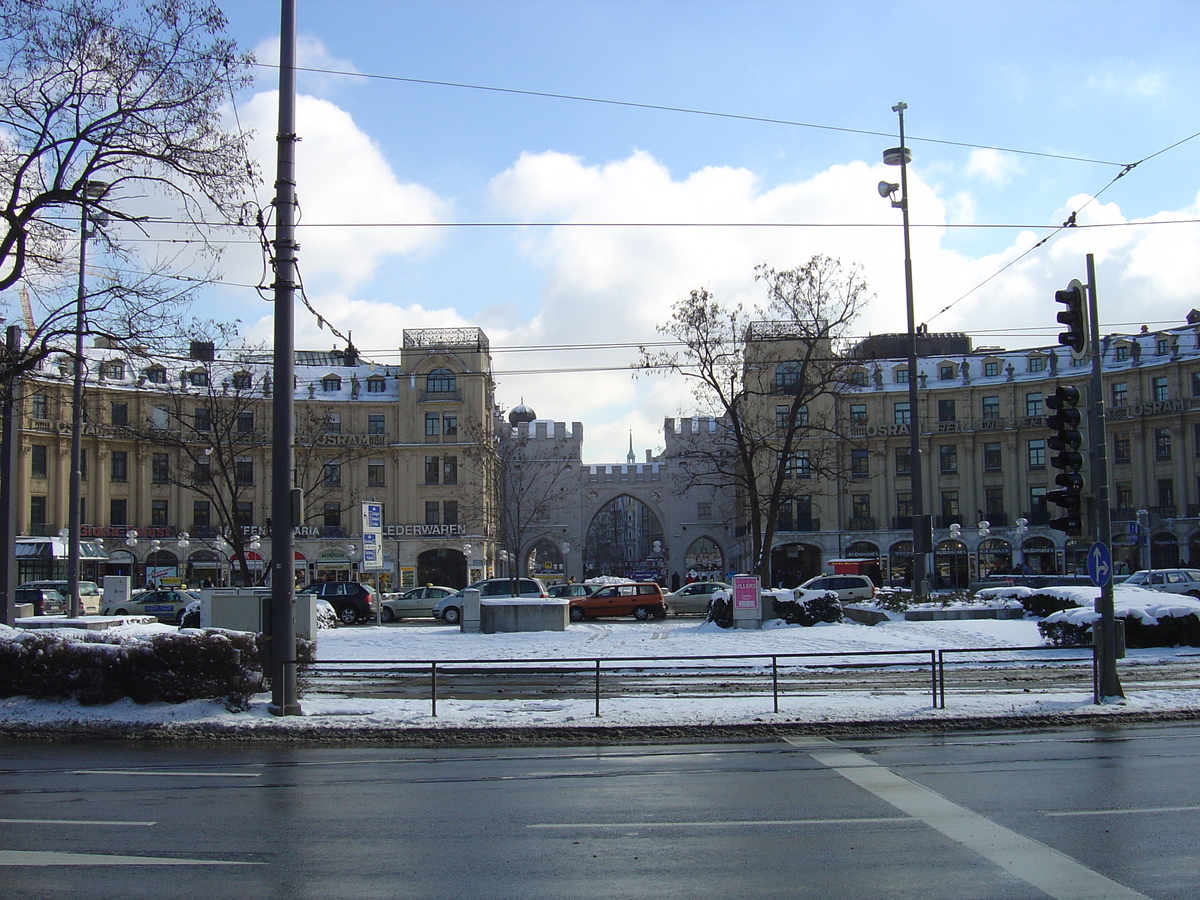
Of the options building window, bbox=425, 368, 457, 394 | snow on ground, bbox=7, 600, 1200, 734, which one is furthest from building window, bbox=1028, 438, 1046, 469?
snow on ground, bbox=7, 600, 1200, 734

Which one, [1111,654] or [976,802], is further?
[1111,654]

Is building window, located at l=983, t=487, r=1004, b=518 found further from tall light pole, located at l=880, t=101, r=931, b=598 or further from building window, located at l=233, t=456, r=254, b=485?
building window, located at l=233, t=456, r=254, b=485

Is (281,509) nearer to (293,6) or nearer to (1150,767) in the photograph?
(293,6)

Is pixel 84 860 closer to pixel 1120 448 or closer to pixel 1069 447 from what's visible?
pixel 1069 447

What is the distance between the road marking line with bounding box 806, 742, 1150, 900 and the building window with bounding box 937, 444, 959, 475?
61353mm

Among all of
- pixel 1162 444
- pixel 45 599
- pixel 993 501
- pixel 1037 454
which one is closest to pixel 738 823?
pixel 45 599

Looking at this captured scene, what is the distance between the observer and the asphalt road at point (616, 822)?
6.31 m

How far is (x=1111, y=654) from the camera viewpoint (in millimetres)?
14258

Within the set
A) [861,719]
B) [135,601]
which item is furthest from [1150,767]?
[135,601]

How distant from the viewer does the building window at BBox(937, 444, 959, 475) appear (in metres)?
68.3

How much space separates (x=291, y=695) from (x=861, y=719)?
727 centimetres

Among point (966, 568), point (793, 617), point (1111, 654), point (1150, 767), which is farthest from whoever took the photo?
point (966, 568)

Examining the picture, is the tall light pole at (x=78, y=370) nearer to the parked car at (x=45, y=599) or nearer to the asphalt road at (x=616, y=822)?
the asphalt road at (x=616, y=822)

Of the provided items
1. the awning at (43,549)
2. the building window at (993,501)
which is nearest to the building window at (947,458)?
the building window at (993,501)
